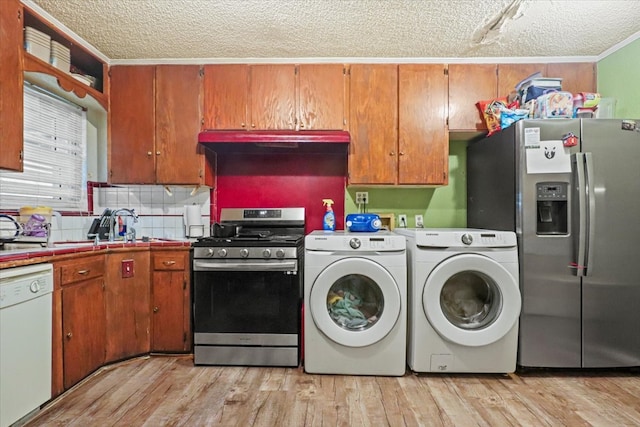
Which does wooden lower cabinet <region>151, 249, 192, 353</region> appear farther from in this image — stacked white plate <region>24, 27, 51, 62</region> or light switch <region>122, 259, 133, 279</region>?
stacked white plate <region>24, 27, 51, 62</region>

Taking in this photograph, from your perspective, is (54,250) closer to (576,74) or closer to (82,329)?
(82,329)

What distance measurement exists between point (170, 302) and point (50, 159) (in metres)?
1.42

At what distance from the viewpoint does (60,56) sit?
2.25 m

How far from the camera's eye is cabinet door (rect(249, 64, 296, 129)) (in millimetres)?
2621

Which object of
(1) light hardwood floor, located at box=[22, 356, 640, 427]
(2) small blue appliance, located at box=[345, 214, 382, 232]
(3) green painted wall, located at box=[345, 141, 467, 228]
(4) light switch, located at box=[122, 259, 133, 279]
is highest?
(3) green painted wall, located at box=[345, 141, 467, 228]

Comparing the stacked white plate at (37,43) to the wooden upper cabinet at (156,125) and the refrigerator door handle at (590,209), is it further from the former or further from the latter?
the refrigerator door handle at (590,209)

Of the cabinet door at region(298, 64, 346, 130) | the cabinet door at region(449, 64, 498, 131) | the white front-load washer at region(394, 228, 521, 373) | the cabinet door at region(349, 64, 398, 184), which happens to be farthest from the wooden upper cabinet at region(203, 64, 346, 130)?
the white front-load washer at region(394, 228, 521, 373)

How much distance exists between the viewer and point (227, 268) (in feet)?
7.29

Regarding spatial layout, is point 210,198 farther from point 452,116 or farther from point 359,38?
point 452,116

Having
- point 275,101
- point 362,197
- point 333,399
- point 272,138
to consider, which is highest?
point 275,101

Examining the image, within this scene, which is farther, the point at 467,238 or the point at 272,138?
the point at 272,138

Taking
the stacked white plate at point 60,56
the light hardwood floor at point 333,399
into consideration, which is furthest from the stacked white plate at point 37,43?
the light hardwood floor at point 333,399

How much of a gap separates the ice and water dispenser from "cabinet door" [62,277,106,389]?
2.84 metres

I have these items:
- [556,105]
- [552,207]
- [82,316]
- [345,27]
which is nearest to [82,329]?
[82,316]
